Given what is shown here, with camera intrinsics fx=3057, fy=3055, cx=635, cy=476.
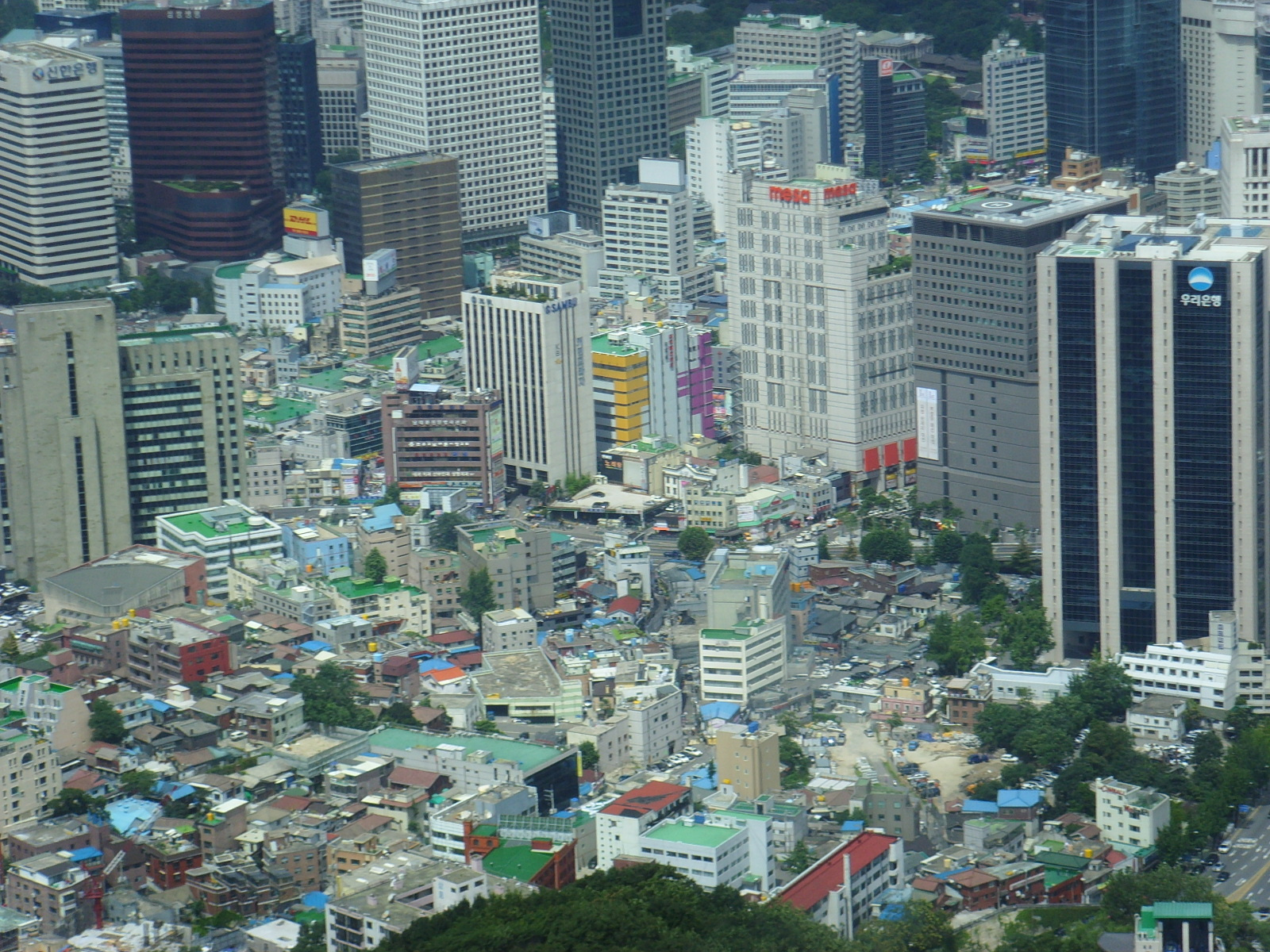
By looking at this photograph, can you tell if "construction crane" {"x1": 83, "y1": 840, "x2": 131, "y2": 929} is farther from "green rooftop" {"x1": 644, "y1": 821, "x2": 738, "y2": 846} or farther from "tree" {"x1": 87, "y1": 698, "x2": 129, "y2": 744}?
"green rooftop" {"x1": 644, "y1": 821, "x2": 738, "y2": 846}

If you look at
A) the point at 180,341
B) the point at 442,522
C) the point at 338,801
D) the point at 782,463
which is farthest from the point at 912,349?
the point at 338,801

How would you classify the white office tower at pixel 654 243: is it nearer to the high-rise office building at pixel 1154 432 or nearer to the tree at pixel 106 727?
→ the high-rise office building at pixel 1154 432

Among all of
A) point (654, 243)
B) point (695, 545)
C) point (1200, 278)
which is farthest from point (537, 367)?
point (1200, 278)

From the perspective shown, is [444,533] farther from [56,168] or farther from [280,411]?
[56,168]

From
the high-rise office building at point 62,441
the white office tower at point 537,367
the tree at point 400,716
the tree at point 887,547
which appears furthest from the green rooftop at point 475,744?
the white office tower at point 537,367

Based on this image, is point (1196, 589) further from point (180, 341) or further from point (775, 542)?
point (180, 341)

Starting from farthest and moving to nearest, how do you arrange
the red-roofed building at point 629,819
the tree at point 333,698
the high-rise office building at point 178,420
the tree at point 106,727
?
1. the high-rise office building at point 178,420
2. the tree at point 333,698
3. the tree at point 106,727
4. the red-roofed building at point 629,819
